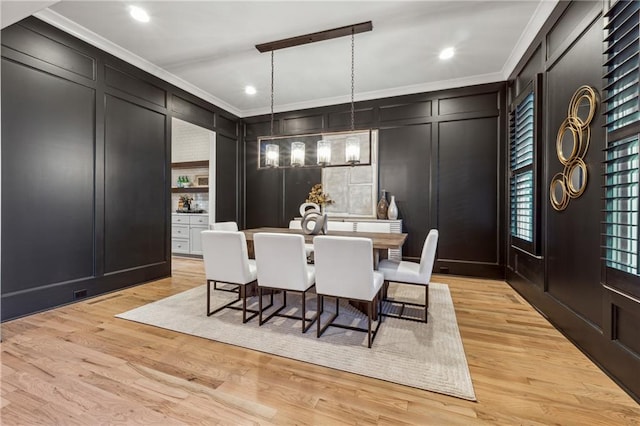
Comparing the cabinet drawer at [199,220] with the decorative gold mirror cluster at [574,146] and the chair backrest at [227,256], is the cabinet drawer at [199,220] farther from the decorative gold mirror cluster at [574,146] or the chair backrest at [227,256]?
the decorative gold mirror cluster at [574,146]

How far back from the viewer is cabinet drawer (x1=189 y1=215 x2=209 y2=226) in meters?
5.80

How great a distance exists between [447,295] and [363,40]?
10.5ft

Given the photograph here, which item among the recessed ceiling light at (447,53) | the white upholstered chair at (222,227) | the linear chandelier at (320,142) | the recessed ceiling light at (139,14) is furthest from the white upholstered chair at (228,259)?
the recessed ceiling light at (447,53)

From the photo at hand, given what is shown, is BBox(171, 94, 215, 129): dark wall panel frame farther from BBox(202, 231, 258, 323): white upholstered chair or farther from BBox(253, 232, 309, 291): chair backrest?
BBox(253, 232, 309, 291): chair backrest

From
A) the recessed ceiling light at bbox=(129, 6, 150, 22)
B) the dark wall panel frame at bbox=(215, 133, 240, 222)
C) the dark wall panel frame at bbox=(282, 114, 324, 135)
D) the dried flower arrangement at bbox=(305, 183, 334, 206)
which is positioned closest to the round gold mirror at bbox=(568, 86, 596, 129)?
the dried flower arrangement at bbox=(305, 183, 334, 206)

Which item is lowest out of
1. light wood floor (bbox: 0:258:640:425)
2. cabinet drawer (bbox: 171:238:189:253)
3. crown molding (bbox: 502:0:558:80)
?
light wood floor (bbox: 0:258:640:425)

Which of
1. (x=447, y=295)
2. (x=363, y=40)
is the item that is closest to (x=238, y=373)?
(x=447, y=295)

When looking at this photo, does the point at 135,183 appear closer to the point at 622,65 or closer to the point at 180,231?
the point at 180,231

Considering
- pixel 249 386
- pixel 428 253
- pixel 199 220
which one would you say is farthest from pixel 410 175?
pixel 199 220

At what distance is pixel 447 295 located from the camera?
11.3 feet

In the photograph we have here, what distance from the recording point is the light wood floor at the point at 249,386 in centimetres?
145

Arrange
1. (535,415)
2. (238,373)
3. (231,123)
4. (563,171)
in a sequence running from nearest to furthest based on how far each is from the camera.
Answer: (535,415), (238,373), (563,171), (231,123)

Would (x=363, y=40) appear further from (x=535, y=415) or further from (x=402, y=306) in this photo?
(x=535, y=415)

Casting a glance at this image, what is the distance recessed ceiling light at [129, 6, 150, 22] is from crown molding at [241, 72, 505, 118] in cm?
274
